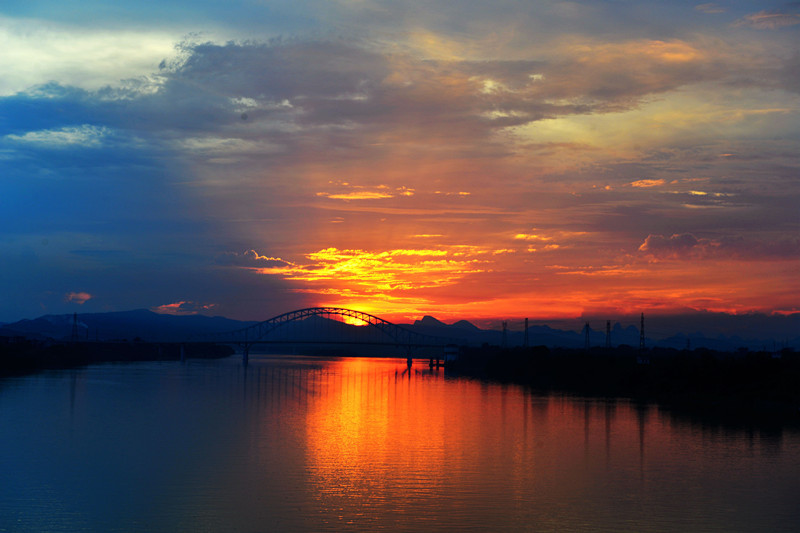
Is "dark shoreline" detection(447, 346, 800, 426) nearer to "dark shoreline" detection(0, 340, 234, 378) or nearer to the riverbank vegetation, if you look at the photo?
"dark shoreline" detection(0, 340, 234, 378)

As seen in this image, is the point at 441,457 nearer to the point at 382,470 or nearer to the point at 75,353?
the point at 382,470

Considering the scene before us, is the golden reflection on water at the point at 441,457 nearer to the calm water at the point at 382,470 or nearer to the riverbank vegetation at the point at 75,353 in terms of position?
the calm water at the point at 382,470

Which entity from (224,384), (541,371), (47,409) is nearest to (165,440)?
(47,409)

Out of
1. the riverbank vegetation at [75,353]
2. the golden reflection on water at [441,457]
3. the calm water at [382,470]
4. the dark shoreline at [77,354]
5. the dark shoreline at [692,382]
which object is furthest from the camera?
the riverbank vegetation at [75,353]

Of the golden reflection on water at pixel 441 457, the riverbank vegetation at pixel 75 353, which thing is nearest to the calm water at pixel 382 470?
the golden reflection on water at pixel 441 457

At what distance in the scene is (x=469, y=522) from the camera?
52.1ft

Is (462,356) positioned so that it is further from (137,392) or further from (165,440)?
(165,440)

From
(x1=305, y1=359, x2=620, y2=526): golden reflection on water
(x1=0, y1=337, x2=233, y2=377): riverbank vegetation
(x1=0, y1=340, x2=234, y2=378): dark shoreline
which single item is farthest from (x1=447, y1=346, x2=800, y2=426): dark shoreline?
(x1=0, y1=337, x2=233, y2=377): riverbank vegetation

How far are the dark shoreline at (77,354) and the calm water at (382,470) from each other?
111 feet

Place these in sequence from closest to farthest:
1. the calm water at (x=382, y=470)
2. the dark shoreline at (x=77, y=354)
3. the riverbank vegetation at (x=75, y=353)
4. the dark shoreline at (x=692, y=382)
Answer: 1. the calm water at (x=382, y=470)
2. the dark shoreline at (x=692, y=382)
3. the dark shoreline at (x=77, y=354)
4. the riverbank vegetation at (x=75, y=353)

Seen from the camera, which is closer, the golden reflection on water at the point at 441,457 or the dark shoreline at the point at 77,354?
the golden reflection on water at the point at 441,457

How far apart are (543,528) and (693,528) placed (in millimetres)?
3042

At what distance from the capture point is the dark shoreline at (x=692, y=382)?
38156 mm

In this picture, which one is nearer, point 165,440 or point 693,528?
point 693,528
